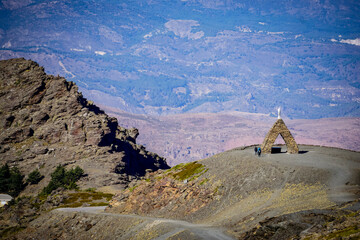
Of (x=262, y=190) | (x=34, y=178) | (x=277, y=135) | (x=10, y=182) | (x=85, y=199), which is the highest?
(x=277, y=135)

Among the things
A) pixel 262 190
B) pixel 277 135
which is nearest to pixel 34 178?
pixel 277 135

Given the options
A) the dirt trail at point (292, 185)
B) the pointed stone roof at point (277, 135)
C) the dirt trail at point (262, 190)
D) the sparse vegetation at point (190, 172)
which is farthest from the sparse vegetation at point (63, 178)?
the pointed stone roof at point (277, 135)

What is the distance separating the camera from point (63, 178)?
17625 cm

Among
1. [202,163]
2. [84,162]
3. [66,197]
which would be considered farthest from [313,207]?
[84,162]

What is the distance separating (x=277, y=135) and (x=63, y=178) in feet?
353

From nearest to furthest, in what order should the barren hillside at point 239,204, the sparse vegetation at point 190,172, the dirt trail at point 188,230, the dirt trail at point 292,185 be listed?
the barren hillside at point 239,204
the dirt trail at point 188,230
the dirt trail at point 292,185
the sparse vegetation at point 190,172

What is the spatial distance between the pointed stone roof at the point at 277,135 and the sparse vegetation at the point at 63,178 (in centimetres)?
9441

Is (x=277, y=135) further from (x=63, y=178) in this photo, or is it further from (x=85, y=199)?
(x=63, y=178)

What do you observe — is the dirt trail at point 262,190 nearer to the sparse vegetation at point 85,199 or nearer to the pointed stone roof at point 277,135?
the pointed stone roof at point 277,135

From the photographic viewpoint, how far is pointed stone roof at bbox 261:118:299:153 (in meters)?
95.8

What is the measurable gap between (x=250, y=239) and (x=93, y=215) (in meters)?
51.7

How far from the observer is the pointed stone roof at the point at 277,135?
9575 cm

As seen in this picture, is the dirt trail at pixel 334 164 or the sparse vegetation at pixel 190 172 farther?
the sparse vegetation at pixel 190 172

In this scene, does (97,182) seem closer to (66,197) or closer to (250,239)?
(66,197)
